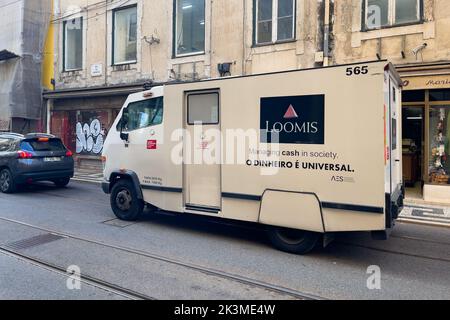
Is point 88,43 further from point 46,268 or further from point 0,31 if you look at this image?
point 46,268

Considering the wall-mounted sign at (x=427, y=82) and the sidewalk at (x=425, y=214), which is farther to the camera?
the wall-mounted sign at (x=427, y=82)

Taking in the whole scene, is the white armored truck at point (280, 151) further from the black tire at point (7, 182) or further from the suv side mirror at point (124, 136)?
the black tire at point (7, 182)

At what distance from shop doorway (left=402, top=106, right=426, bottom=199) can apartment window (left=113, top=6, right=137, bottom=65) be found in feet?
35.1

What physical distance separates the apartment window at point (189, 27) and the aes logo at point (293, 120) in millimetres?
8838

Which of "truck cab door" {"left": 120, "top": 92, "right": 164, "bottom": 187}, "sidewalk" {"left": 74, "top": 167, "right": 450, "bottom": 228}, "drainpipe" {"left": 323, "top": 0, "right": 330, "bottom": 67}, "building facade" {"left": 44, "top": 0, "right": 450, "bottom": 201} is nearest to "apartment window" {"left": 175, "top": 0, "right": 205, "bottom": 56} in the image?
"building facade" {"left": 44, "top": 0, "right": 450, "bottom": 201}

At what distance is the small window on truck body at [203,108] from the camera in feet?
20.3

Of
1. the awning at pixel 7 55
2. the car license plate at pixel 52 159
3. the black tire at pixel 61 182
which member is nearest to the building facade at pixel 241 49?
the awning at pixel 7 55

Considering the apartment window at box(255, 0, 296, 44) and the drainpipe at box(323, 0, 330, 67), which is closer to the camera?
the drainpipe at box(323, 0, 330, 67)

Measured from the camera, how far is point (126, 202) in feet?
24.5

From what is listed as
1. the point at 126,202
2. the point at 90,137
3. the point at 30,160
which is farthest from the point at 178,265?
the point at 90,137

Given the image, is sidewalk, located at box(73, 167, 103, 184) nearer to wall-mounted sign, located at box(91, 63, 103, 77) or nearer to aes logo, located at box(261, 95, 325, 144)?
wall-mounted sign, located at box(91, 63, 103, 77)

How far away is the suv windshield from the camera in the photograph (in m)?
10.6
